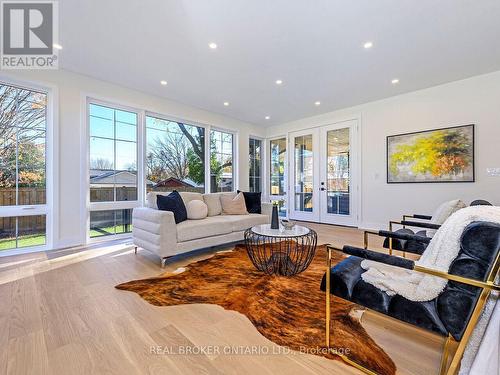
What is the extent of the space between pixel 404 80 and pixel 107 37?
4.36 metres

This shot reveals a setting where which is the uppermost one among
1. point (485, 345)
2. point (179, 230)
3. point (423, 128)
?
point (423, 128)

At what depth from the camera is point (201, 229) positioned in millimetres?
3059

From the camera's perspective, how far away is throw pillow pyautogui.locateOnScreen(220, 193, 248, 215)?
12.9 feet

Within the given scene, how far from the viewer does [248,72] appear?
139 inches

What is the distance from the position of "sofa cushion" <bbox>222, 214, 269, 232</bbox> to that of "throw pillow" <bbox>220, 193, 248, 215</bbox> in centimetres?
19

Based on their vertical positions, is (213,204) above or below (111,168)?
below

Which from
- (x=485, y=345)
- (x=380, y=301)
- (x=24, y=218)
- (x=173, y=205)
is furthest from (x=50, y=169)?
(x=485, y=345)

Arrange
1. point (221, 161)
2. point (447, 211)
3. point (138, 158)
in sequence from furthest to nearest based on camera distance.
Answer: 1. point (221, 161)
2. point (138, 158)
3. point (447, 211)

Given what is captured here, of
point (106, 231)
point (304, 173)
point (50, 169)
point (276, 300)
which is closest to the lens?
point (276, 300)

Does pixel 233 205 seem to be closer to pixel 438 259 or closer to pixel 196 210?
pixel 196 210

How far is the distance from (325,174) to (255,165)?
6.68 ft

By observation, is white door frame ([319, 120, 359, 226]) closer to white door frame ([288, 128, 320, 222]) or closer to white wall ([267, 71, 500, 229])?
white wall ([267, 71, 500, 229])

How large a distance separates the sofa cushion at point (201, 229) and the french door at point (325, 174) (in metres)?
3.12

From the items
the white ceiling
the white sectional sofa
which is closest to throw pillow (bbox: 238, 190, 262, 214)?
the white sectional sofa
